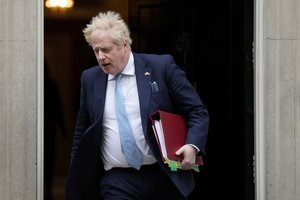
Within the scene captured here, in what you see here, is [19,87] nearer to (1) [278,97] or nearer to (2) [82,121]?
(2) [82,121]

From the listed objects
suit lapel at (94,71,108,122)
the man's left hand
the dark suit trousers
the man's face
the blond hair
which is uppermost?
the blond hair

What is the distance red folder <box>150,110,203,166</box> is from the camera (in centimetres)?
357

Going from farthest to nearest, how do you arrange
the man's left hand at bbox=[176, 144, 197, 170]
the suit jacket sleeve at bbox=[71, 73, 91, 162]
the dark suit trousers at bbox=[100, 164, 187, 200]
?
the suit jacket sleeve at bbox=[71, 73, 91, 162]
the dark suit trousers at bbox=[100, 164, 187, 200]
the man's left hand at bbox=[176, 144, 197, 170]

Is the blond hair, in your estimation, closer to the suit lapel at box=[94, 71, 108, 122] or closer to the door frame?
the suit lapel at box=[94, 71, 108, 122]

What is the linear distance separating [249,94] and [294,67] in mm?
464

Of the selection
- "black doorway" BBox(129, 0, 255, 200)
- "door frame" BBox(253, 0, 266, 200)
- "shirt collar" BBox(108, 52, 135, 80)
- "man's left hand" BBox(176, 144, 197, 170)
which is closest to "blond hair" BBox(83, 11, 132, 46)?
"shirt collar" BBox(108, 52, 135, 80)

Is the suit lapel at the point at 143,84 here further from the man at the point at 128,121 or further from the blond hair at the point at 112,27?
the blond hair at the point at 112,27

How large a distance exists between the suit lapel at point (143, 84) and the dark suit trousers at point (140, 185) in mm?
274

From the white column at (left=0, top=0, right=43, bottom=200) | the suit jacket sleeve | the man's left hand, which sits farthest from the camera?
the white column at (left=0, top=0, right=43, bottom=200)

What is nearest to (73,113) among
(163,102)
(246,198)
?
(246,198)

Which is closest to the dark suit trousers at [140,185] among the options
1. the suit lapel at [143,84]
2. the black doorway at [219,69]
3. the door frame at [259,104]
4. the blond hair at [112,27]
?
the suit lapel at [143,84]

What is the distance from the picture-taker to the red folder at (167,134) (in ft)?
11.7

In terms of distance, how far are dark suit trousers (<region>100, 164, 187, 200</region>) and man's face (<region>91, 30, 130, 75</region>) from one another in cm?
59

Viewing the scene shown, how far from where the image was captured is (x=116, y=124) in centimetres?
367
